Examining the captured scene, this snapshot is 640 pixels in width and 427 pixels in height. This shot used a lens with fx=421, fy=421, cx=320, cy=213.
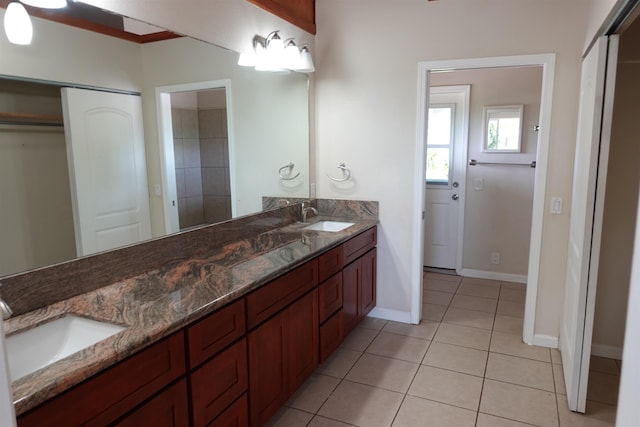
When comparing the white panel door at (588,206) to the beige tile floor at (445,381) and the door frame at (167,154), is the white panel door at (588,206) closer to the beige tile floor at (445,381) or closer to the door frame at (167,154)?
the beige tile floor at (445,381)

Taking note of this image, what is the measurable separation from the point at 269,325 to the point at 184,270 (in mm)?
498

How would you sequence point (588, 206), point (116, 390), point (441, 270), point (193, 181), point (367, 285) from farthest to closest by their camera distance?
point (441, 270) < point (367, 285) < point (193, 181) < point (588, 206) < point (116, 390)

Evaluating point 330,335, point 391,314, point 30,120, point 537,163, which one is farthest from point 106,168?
point 537,163

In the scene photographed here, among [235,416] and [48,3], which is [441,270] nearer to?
[235,416]

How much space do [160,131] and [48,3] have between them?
0.71 m

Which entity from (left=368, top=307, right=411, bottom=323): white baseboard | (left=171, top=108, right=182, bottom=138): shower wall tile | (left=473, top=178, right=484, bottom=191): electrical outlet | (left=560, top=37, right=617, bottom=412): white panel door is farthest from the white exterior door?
(left=171, top=108, right=182, bottom=138): shower wall tile

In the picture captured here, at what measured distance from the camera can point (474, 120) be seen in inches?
173

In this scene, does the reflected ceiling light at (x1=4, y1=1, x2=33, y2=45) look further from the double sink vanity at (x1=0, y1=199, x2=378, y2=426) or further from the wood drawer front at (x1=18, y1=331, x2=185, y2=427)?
the wood drawer front at (x1=18, y1=331, x2=185, y2=427)

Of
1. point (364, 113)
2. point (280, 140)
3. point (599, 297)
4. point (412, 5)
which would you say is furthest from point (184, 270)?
point (599, 297)

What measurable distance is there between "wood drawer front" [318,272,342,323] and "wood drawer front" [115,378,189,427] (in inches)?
45.3

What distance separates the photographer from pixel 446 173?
15.2 feet

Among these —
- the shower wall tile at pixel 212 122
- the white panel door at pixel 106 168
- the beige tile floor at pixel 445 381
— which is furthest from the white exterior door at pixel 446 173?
the white panel door at pixel 106 168

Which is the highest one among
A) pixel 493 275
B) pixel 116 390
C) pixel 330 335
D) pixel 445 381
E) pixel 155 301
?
pixel 155 301

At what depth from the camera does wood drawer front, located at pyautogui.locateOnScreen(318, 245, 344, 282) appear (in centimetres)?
252
